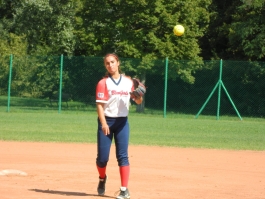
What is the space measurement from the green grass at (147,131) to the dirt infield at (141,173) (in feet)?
4.13

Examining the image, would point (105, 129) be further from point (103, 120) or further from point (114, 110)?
point (114, 110)

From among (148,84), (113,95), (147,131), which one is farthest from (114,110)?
(148,84)

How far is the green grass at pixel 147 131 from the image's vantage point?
1528 centimetres

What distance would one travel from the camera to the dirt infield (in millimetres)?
8117

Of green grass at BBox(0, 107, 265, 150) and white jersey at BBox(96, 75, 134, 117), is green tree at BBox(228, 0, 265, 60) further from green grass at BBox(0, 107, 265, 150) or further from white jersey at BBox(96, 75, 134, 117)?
white jersey at BBox(96, 75, 134, 117)

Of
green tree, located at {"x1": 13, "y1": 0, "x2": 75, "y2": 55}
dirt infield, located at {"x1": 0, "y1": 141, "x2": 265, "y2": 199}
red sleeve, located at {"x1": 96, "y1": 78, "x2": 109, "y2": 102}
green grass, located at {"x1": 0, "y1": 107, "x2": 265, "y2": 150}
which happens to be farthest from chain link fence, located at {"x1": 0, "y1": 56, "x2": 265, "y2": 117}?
red sleeve, located at {"x1": 96, "y1": 78, "x2": 109, "y2": 102}

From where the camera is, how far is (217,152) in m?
13.7

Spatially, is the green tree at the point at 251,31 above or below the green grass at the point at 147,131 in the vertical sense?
above

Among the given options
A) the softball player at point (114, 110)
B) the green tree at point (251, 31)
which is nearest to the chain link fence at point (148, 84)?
the green tree at point (251, 31)

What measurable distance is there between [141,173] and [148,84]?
16.2 metres

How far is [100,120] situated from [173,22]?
21686 mm

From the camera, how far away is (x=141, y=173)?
1003 cm

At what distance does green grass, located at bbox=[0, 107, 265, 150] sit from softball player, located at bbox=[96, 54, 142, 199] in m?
7.30

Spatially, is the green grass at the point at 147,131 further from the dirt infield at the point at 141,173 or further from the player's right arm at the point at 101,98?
the player's right arm at the point at 101,98
